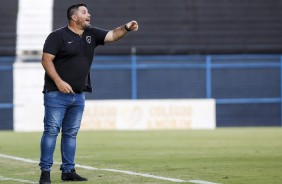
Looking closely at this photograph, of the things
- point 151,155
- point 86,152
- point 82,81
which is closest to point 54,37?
point 82,81

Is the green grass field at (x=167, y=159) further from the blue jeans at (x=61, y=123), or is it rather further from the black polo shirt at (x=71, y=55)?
the black polo shirt at (x=71, y=55)

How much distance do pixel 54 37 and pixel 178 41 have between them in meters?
23.3

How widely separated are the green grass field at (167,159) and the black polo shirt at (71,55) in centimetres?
110

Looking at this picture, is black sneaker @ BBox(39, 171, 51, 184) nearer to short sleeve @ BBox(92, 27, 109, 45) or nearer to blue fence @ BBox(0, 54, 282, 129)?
short sleeve @ BBox(92, 27, 109, 45)

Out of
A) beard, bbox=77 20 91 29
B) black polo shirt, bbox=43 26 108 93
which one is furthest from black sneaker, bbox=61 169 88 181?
beard, bbox=77 20 91 29

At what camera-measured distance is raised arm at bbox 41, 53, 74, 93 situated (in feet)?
30.3

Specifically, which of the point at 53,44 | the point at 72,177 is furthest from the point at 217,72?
the point at 53,44

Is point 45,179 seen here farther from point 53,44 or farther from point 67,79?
point 53,44

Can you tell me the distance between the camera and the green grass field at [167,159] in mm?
9883

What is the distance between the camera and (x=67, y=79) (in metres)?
9.45

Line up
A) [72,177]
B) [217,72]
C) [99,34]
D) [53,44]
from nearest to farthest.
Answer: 1. [53,44]
2. [72,177]
3. [99,34]
4. [217,72]

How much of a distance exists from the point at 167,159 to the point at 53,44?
4.39 m

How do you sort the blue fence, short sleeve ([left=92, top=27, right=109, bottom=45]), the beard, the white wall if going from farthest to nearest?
1. the white wall
2. the blue fence
3. short sleeve ([left=92, top=27, right=109, bottom=45])
4. the beard

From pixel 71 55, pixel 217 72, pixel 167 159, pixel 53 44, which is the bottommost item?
pixel 167 159
